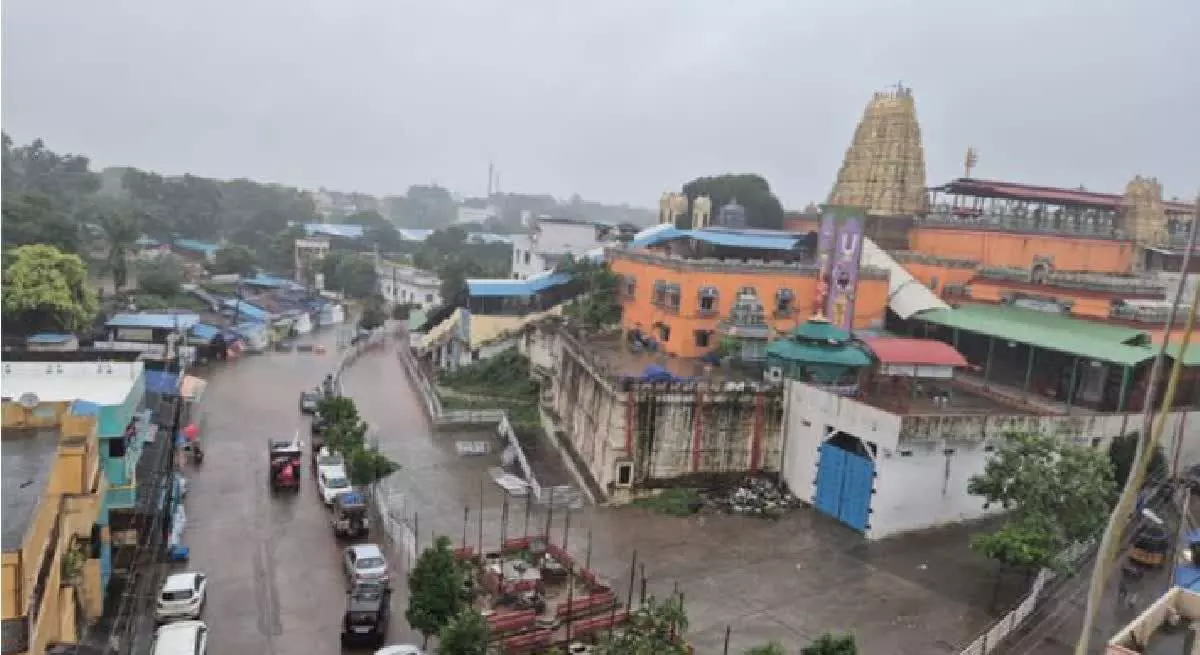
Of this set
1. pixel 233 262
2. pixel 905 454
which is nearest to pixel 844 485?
pixel 905 454

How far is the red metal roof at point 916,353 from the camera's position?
25306 millimetres

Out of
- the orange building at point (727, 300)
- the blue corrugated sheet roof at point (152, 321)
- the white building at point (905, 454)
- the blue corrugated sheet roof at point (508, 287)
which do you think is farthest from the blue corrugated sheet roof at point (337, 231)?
the white building at point (905, 454)

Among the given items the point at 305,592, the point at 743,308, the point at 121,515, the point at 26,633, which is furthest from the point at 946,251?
the point at 26,633

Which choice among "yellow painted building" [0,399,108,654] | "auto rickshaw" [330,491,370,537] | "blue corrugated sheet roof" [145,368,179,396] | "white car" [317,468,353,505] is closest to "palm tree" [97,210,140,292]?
"blue corrugated sheet roof" [145,368,179,396]

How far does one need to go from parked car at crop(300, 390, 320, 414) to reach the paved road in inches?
42.5

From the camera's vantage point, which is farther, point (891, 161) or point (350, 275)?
point (350, 275)

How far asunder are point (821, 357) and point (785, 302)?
654 cm

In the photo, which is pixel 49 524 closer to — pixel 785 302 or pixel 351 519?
pixel 351 519

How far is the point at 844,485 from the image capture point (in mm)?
23547

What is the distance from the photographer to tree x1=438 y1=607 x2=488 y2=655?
1380cm

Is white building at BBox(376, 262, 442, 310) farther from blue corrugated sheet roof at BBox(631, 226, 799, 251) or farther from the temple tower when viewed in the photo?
the temple tower

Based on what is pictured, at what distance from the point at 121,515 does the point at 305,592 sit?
486 centimetres

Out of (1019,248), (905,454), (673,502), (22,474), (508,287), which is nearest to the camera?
(22,474)

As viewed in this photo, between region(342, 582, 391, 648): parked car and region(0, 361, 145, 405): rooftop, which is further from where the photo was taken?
region(0, 361, 145, 405): rooftop
